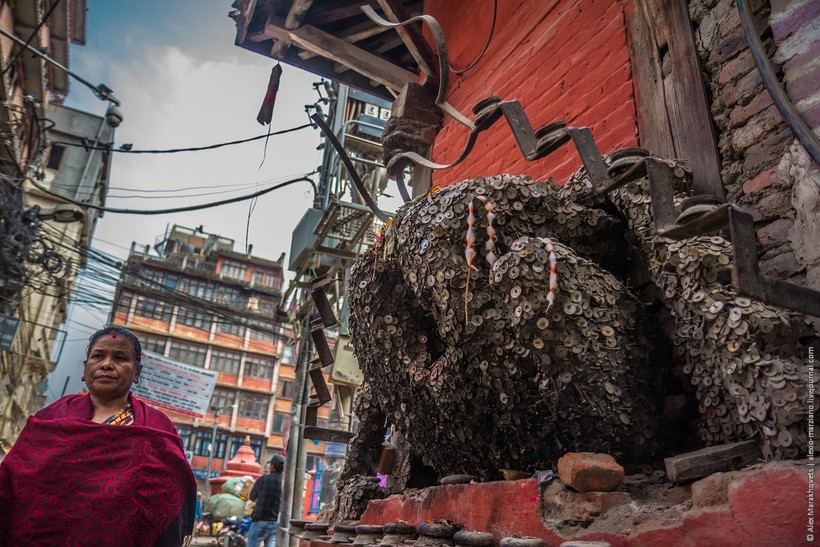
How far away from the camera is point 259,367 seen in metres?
37.7

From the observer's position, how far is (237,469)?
650 inches

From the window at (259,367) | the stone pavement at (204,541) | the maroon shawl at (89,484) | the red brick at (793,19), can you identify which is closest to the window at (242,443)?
the window at (259,367)

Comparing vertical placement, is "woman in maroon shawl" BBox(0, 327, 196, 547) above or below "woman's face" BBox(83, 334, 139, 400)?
below

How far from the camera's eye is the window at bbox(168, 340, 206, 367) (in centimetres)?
3597

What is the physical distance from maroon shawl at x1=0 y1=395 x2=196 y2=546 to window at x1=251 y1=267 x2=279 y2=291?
39.9 meters

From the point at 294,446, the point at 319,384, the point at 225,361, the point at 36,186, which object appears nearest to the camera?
the point at 319,384

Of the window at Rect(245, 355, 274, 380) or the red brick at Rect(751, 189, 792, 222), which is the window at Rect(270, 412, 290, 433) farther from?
the red brick at Rect(751, 189, 792, 222)

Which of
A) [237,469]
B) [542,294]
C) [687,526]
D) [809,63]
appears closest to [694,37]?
[809,63]

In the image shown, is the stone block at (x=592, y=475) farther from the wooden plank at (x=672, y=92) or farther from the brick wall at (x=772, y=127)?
the wooden plank at (x=672, y=92)

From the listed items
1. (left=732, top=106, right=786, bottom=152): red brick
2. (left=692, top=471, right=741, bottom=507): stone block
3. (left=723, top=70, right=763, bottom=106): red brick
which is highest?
(left=723, top=70, right=763, bottom=106): red brick

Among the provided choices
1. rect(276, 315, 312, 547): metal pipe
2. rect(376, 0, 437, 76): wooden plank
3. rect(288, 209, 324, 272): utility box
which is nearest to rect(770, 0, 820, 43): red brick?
rect(376, 0, 437, 76): wooden plank

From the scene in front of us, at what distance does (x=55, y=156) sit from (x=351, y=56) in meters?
20.4

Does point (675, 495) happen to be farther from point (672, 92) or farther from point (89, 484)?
point (89, 484)

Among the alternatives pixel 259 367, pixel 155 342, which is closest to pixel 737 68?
pixel 155 342
